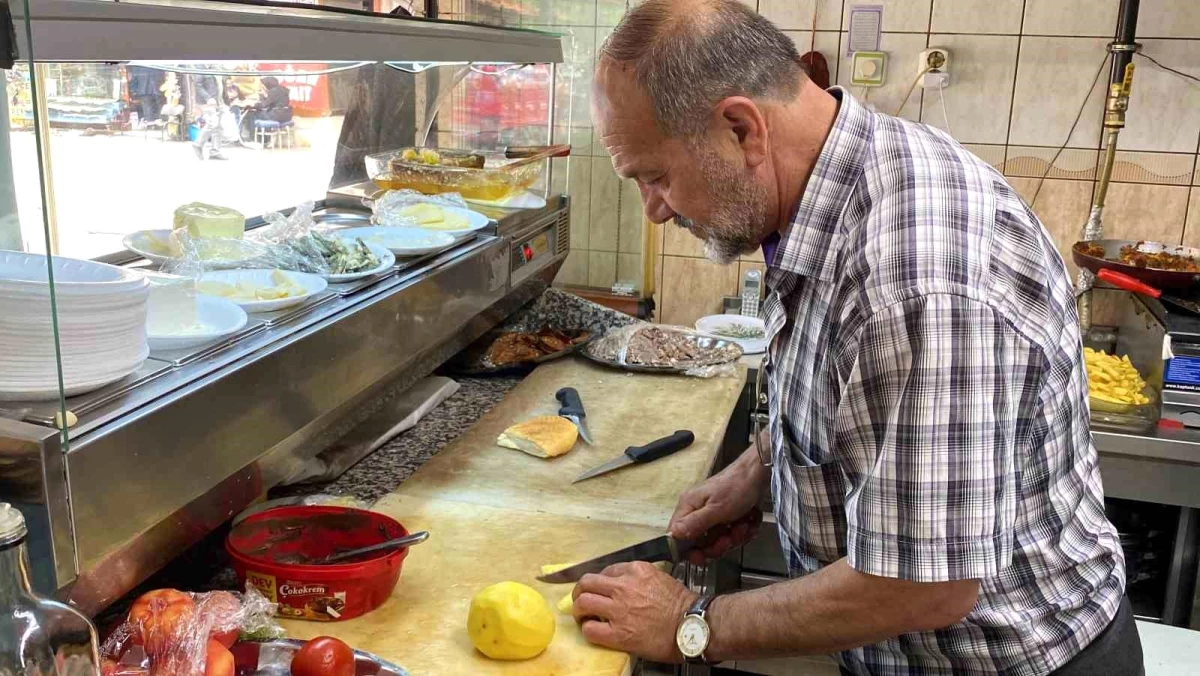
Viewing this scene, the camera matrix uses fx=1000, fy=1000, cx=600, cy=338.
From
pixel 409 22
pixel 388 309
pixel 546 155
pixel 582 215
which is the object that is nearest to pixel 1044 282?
pixel 388 309

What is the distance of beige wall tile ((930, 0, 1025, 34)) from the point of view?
2965 millimetres

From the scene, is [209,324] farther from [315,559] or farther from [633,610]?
[633,610]

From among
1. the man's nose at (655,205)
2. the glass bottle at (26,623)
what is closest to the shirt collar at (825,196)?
the man's nose at (655,205)

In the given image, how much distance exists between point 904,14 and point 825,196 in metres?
2.09

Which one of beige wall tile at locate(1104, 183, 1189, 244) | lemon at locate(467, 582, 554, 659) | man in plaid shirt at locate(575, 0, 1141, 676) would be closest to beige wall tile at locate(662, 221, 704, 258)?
beige wall tile at locate(1104, 183, 1189, 244)

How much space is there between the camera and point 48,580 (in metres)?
0.95

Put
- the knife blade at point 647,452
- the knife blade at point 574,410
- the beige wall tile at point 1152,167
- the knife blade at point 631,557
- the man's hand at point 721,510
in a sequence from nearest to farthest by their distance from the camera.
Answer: the knife blade at point 631,557 → the man's hand at point 721,510 → the knife blade at point 647,452 → the knife blade at point 574,410 → the beige wall tile at point 1152,167

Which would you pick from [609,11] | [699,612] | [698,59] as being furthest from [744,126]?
[609,11]

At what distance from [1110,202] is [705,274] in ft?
4.11

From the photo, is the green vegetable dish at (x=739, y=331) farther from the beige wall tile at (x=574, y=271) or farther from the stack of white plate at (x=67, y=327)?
the stack of white plate at (x=67, y=327)

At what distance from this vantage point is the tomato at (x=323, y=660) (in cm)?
108

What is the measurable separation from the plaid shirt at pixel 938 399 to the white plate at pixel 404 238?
787mm

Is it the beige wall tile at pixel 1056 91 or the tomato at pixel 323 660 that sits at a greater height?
the beige wall tile at pixel 1056 91

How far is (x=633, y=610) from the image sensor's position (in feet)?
4.33
